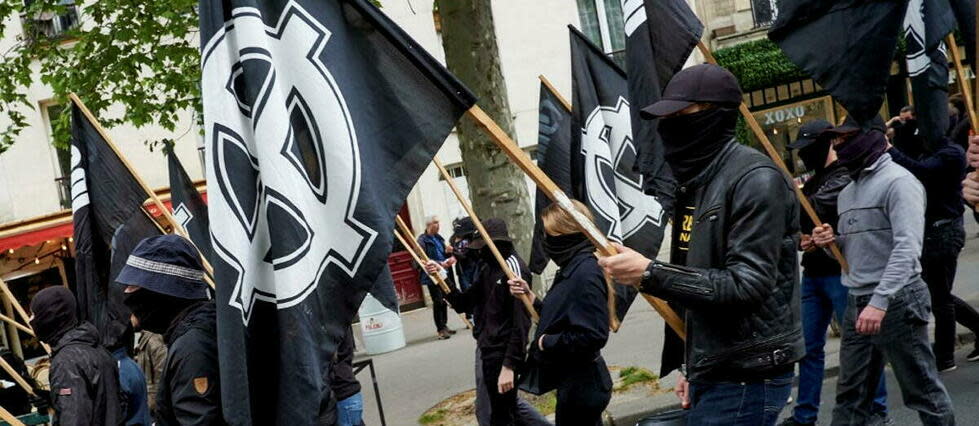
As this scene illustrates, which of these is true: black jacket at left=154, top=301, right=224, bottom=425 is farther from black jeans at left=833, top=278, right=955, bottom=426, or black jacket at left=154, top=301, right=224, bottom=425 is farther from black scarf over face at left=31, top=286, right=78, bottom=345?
black jeans at left=833, top=278, right=955, bottom=426

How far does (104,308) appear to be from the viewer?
6.55m

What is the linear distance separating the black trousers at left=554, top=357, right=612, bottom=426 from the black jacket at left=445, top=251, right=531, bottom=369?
900mm

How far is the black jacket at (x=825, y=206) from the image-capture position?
21.9 feet

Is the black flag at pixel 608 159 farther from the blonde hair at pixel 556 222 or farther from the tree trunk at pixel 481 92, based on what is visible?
the tree trunk at pixel 481 92

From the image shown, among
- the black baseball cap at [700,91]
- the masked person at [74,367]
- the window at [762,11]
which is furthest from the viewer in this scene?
the window at [762,11]

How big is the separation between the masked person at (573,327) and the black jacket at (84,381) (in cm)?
211

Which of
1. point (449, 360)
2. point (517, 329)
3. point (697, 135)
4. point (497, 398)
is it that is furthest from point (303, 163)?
point (449, 360)

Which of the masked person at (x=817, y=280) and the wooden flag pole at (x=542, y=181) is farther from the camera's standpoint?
the masked person at (x=817, y=280)

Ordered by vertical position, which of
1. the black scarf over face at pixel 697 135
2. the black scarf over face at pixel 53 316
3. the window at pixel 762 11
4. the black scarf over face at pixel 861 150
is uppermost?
the window at pixel 762 11

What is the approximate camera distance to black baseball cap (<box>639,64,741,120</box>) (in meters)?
3.64

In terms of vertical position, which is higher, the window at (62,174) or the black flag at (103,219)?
the window at (62,174)

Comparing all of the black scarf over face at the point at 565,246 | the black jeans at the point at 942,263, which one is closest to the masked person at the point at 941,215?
the black jeans at the point at 942,263

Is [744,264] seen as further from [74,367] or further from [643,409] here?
[643,409]

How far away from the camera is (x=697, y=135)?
368 centimetres
